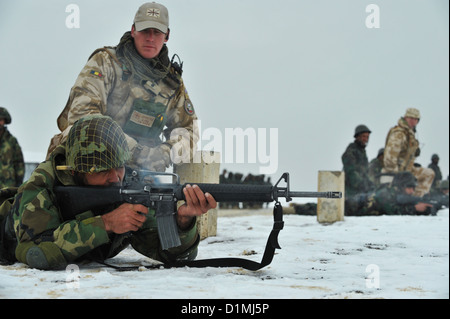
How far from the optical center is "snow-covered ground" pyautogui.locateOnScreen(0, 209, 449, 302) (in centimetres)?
248

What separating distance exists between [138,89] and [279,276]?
2.33 m

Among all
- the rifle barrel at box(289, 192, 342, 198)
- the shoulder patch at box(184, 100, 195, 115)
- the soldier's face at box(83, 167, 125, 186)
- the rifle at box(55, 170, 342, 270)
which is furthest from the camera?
the shoulder patch at box(184, 100, 195, 115)

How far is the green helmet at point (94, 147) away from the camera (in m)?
3.00

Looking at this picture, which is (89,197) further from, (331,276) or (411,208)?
(411,208)

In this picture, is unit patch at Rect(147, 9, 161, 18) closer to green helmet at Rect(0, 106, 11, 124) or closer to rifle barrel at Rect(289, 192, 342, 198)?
rifle barrel at Rect(289, 192, 342, 198)

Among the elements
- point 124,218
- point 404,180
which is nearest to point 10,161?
point 124,218

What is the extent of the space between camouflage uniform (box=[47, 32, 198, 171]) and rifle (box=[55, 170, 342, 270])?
1312mm

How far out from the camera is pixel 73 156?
119 inches

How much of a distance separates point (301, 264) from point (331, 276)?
0.51 meters

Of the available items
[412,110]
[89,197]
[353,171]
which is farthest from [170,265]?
[412,110]

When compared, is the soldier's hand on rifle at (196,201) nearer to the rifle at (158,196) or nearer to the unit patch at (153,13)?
the rifle at (158,196)

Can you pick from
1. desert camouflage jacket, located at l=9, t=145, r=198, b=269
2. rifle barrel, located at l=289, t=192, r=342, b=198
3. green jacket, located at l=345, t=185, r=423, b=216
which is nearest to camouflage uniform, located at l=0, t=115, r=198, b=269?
desert camouflage jacket, located at l=9, t=145, r=198, b=269

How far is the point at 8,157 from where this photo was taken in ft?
27.1

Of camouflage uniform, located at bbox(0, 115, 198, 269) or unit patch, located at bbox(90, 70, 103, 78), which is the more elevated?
unit patch, located at bbox(90, 70, 103, 78)
